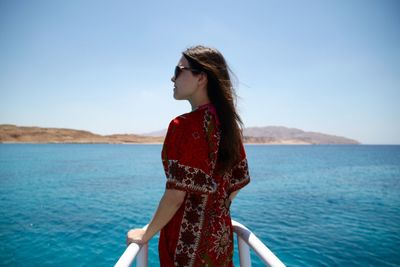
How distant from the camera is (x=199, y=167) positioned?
1377 mm

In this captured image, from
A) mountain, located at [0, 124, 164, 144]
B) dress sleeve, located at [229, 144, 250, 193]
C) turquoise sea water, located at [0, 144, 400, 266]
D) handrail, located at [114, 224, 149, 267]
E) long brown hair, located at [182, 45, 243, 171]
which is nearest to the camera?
handrail, located at [114, 224, 149, 267]

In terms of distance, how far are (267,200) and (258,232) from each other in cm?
657

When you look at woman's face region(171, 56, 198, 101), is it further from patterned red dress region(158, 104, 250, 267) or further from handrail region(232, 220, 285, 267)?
handrail region(232, 220, 285, 267)

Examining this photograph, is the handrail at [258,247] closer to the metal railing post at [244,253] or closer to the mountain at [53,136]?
the metal railing post at [244,253]

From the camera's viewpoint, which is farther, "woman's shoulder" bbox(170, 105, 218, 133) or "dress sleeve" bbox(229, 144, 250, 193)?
"dress sleeve" bbox(229, 144, 250, 193)

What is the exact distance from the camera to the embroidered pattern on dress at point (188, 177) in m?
1.34

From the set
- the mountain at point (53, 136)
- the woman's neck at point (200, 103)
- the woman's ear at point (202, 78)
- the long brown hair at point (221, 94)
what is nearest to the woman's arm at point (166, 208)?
the long brown hair at point (221, 94)

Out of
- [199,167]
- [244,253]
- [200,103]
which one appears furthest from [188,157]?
[244,253]

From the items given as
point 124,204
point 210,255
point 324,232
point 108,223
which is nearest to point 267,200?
point 324,232

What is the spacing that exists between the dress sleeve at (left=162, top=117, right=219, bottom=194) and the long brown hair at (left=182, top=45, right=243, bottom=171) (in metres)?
0.17

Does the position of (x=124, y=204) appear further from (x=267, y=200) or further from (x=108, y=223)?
(x=267, y=200)

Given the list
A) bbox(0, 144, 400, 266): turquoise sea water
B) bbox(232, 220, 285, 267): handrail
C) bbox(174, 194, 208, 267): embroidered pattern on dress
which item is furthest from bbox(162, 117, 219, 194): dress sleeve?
bbox(0, 144, 400, 266): turquoise sea water

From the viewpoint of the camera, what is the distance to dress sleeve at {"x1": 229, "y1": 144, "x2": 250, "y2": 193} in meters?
1.83

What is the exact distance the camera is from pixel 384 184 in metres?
25.2
